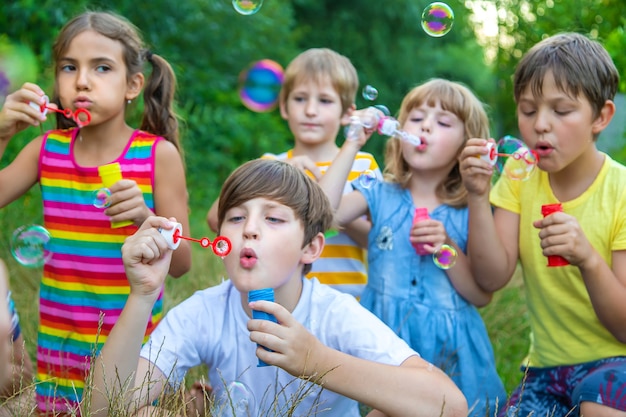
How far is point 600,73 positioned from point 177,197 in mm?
1493

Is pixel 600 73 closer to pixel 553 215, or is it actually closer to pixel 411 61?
pixel 553 215

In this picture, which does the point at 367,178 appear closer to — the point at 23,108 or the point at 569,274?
the point at 569,274

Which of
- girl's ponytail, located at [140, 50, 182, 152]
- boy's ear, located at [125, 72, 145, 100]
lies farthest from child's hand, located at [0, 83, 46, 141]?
girl's ponytail, located at [140, 50, 182, 152]

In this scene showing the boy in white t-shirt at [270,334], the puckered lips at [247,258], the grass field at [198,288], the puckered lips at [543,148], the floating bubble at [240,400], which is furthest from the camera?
the grass field at [198,288]

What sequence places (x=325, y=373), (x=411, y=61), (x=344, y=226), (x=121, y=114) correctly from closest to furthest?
(x=325, y=373)
(x=121, y=114)
(x=344, y=226)
(x=411, y=61)

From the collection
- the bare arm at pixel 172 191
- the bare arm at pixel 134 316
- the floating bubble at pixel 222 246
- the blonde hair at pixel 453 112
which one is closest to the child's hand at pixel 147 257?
the bare arm at pixel 134 316

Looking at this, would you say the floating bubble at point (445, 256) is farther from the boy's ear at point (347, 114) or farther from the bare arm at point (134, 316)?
the bare arm at point (134, 316)

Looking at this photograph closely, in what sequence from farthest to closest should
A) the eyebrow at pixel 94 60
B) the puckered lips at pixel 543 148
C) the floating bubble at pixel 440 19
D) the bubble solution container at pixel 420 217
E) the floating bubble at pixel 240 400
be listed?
the floating bubble at pixel 440 19 < the bubble solution container at pixel 420 217 < the eyebrow at pixel 94 60 < the puckered lips at pixel 543 148 < the floating bubble at pixel 240 400

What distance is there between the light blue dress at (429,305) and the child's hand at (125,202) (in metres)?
0.96

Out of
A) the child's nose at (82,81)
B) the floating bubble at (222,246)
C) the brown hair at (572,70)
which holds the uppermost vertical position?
the brown hair at (572,70)

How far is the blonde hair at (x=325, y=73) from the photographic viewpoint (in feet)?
11.1

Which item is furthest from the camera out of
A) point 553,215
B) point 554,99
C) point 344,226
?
point 344,226

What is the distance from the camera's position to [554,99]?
2584mm

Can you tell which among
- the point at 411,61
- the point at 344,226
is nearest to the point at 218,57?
the point at 411,61
